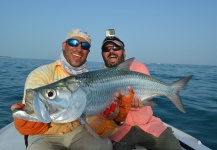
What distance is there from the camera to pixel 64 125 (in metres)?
3.89

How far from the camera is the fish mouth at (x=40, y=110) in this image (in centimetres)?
268

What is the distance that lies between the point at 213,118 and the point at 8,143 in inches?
261

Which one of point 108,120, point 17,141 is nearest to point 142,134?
point 108,120

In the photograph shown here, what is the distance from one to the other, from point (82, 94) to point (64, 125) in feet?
3.57

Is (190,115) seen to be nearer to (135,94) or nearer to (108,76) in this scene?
(135,94)

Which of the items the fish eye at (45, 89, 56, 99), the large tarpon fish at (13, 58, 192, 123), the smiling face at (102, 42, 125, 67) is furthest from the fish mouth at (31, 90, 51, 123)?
the smiling face at (102, 42, 125, 67)

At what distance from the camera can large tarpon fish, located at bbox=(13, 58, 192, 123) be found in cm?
274

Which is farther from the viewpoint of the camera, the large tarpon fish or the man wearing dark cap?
the man wearing dark cap

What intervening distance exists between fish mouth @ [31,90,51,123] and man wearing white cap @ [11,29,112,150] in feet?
2.19

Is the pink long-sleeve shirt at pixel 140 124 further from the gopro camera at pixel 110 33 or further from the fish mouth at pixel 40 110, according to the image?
the fish mouth at pixel 40 110

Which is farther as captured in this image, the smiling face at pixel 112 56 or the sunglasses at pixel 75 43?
the smiling face at pixel 112 56

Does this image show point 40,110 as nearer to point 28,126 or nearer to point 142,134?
point 28,126

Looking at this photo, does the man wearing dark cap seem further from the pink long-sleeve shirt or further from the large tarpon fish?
the large tarpon fish

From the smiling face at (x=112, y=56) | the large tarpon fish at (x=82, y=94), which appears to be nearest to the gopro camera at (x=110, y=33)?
the smiling face at (x=112, y=56)
